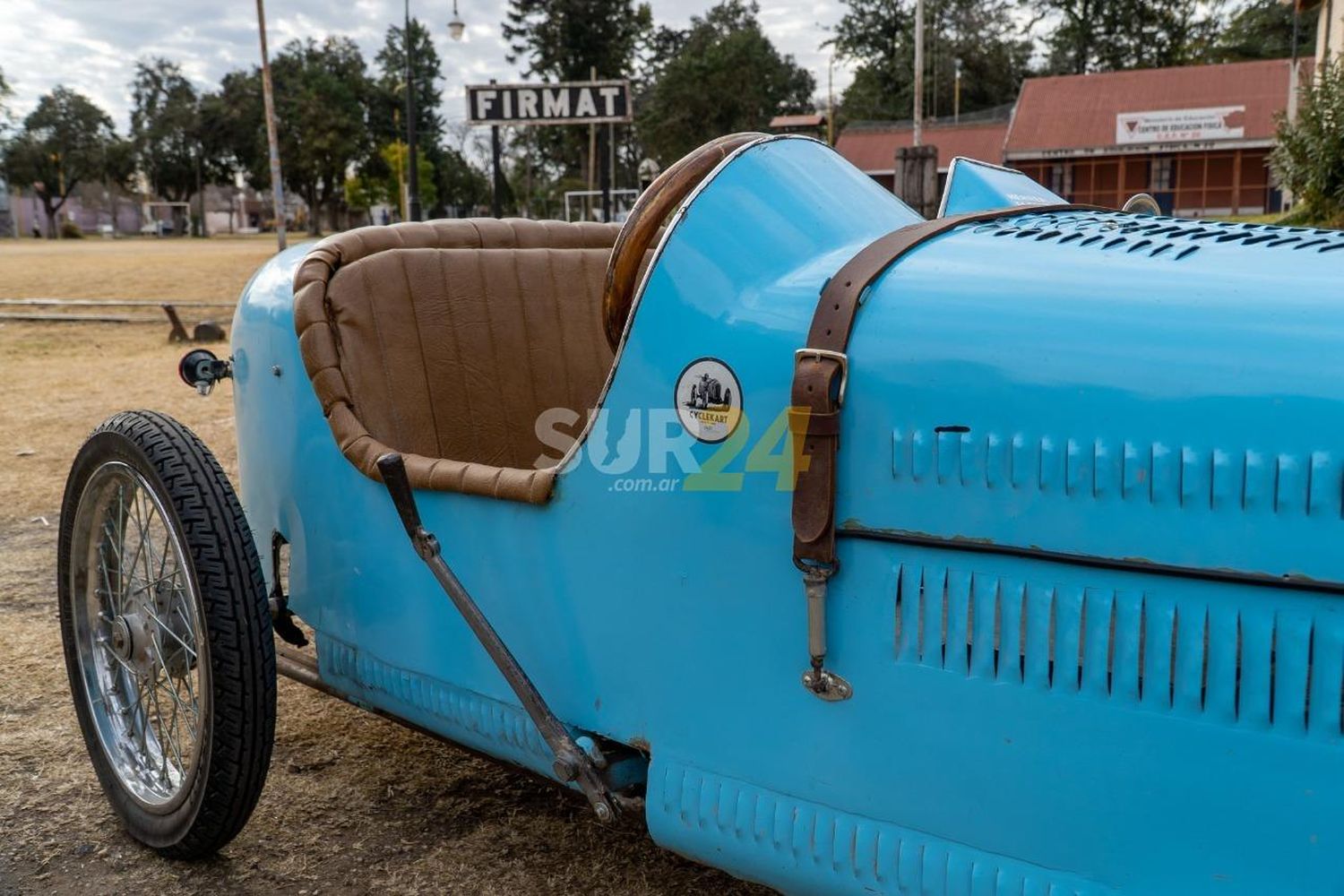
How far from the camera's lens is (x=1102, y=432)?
136cm

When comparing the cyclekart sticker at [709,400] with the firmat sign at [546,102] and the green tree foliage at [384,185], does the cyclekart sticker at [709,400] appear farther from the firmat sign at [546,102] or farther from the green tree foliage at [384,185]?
the green tree foliage at [384,185]

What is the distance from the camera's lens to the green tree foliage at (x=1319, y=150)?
10.3 metres

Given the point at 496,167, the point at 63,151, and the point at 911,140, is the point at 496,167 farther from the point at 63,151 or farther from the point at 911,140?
the point at 63,151

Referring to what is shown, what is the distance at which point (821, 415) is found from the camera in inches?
60.1

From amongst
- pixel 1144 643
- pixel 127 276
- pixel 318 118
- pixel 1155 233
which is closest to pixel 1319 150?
pixel 1155 233

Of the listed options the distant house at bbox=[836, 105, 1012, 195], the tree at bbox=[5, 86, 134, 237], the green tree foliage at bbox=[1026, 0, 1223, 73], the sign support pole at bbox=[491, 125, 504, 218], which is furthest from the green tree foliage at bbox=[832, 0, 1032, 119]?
the tree at bbox=[5, 86, 134, 237]

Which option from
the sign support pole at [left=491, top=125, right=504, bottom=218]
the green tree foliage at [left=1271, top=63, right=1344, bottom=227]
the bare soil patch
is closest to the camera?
the green tree foliage at [left=1271, top=63, right=1344, bottom=227]

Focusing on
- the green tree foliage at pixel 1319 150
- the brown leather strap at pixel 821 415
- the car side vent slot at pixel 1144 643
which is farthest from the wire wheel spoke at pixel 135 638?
the green tree foliage at pixel 1319 150

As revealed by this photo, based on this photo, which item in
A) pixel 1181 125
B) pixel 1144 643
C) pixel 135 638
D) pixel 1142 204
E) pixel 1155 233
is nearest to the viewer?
pixel 1144 643

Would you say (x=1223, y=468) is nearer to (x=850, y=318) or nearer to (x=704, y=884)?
(x=850, y=318)

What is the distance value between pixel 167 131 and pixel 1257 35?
6078 cm

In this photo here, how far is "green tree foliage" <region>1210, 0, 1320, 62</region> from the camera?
45281 mm

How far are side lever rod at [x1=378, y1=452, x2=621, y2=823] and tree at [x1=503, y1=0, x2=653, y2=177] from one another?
60.1 m

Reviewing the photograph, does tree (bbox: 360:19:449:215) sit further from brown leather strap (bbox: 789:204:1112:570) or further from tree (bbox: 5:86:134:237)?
brown leather strap (bbox: 789:204:1112:570)
